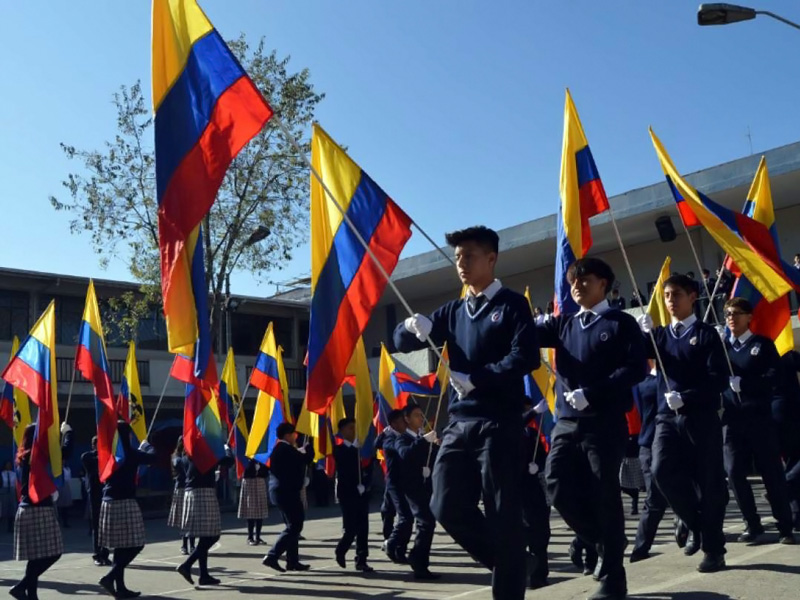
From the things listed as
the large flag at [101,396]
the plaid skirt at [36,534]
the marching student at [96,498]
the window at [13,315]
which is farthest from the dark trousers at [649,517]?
the window at [13,315]

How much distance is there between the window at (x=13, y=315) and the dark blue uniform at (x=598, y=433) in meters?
25.3

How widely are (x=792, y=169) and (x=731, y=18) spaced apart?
1179 cm

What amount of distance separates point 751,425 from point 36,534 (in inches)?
264

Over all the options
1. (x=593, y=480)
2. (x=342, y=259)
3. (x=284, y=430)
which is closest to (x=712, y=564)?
(x=593, y=480)

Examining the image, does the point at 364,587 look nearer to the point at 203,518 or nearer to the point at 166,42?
the point at 203,518

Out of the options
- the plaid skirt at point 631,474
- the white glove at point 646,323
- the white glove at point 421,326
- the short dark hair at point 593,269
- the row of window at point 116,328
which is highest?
the row of window at point 116,328

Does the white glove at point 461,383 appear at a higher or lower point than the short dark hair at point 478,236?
lower

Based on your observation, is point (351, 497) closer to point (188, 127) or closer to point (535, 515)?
point (535, 515)

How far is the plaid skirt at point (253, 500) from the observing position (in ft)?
50.1

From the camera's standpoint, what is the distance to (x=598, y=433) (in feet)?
16.7

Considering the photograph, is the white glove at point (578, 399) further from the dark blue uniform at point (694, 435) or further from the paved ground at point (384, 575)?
the dark blue uniform at point (694, 435)

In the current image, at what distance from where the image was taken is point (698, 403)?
20.6ft

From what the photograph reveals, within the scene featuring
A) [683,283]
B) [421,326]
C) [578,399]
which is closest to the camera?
[421,326]

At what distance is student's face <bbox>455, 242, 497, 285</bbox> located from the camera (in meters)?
4.91
